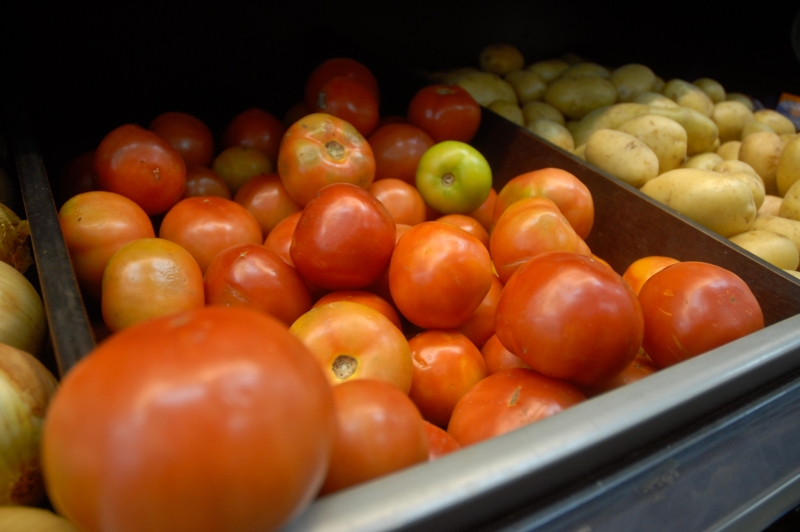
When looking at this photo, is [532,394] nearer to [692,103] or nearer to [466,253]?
[466,253]

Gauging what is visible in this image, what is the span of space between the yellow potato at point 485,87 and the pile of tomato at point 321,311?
0.44m

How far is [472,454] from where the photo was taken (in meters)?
0.47

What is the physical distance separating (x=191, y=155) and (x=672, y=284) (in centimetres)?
111

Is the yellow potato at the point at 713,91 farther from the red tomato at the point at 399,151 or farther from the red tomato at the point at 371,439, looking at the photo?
the red tomato at the point at 371,439

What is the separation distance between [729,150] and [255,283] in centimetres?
171

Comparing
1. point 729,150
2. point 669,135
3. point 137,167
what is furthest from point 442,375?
point 729,150

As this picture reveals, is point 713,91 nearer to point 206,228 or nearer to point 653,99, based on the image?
point 653,99

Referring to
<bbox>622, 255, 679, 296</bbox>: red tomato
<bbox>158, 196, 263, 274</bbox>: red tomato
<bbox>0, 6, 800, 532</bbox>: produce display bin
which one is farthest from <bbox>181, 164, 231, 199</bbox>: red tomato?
<bbox>622, 255, 679, 296</bbox>: red tomato

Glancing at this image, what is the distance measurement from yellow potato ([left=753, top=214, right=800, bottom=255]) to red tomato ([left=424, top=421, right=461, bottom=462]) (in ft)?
3.77

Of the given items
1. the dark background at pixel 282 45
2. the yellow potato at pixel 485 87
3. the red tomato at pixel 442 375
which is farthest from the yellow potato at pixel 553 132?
the red tomato at pixel 442 375

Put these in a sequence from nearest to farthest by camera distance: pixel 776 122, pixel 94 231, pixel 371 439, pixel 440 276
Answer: pixel 371 439 < pixel 440 276 < pixel 94 231 < pixel 776 122

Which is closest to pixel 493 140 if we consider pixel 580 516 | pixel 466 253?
pixel 466 253

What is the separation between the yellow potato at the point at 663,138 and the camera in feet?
5.05

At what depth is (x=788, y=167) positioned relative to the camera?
1.53 metres
